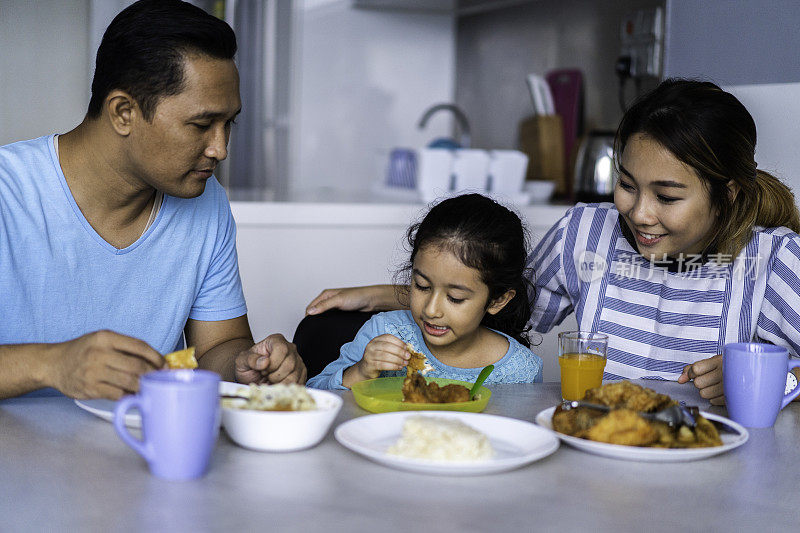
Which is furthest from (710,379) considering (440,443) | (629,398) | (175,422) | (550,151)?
(550,151)

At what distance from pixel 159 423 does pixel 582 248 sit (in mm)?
1083

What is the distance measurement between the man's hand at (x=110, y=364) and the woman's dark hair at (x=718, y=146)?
0.92 metres

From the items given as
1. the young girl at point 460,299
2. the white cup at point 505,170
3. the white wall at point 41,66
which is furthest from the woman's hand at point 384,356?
the white wall at point 41,66

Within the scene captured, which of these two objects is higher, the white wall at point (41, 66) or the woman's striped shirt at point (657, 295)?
the white wall at point (41, 66)

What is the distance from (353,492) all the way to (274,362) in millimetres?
447

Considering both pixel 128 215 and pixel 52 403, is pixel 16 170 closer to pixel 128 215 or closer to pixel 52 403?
pixel 128 215

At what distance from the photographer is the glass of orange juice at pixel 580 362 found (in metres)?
1.18

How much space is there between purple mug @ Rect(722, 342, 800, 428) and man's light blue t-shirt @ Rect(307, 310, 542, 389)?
52cm

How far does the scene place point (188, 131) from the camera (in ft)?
4.15

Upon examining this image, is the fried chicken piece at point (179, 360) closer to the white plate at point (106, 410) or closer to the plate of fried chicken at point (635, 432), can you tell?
the white plate at point (106, 410)

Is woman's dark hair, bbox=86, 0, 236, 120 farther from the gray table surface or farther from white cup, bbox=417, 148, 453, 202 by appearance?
white cup, bbox=417, 148, 453, 202

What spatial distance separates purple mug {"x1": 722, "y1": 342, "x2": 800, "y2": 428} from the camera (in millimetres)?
1067

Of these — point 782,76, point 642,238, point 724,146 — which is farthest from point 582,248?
point 782,76

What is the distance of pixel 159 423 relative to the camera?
0.76m
